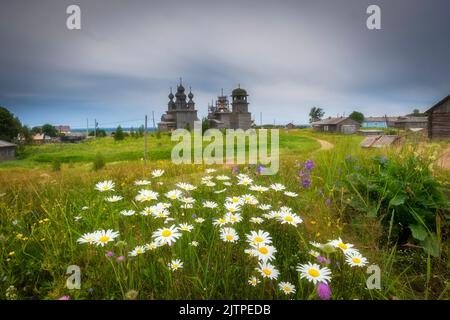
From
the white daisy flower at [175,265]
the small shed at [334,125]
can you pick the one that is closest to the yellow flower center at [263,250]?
the white daisy flower at [175,265]

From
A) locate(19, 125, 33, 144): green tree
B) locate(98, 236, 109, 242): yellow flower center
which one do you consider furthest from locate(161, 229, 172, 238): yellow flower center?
locate(19, 125, 33, 144): green tree

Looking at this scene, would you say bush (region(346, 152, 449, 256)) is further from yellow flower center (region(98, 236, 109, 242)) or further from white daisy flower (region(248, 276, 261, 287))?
yellow flower center (region(98, 236, 109, 242))

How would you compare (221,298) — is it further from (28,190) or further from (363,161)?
(28,190)

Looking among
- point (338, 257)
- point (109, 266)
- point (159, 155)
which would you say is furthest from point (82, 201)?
point (159, 155)

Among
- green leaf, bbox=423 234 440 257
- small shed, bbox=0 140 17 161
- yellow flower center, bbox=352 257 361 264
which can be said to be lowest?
green leaf, bbox=423 234 440 257

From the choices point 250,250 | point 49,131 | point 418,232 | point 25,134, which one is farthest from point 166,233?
point 49,131

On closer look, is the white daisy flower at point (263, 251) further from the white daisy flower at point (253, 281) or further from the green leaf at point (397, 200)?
the green leaf at point (397, 200)
